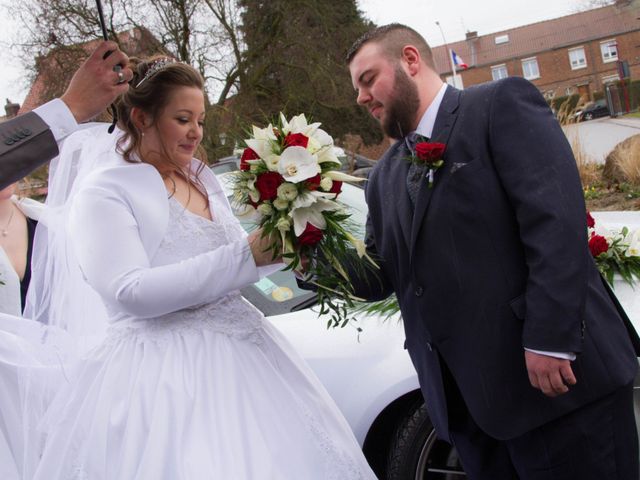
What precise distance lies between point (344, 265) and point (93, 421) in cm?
101

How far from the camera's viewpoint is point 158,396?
2.14 metres

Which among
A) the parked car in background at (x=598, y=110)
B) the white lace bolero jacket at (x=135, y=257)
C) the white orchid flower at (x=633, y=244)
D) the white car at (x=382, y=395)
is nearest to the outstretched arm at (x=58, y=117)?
the white lace bolero jacket at (x=135, y=257)

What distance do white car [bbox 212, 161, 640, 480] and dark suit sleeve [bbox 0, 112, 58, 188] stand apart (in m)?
1.34

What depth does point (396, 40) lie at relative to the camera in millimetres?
2521

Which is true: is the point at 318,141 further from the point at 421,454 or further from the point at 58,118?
the point at 421,454

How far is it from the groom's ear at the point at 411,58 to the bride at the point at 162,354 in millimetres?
792

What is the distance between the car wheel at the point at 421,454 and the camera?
10.2 ft

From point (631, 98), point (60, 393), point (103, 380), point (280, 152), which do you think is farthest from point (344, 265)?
point (631, 98)

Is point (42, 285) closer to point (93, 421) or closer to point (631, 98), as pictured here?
point (93, 421)

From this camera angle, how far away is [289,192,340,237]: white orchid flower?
7.09ft

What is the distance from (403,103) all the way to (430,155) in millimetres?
330

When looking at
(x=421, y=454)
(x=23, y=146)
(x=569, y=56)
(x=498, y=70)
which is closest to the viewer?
(x=23, y=146)

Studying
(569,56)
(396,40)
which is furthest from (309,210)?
(569,56)

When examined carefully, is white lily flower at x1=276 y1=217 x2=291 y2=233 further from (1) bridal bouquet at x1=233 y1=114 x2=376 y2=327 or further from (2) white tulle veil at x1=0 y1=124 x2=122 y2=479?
(2) white tulle veil at x1=0 y1=124 x2=122 y2=479
